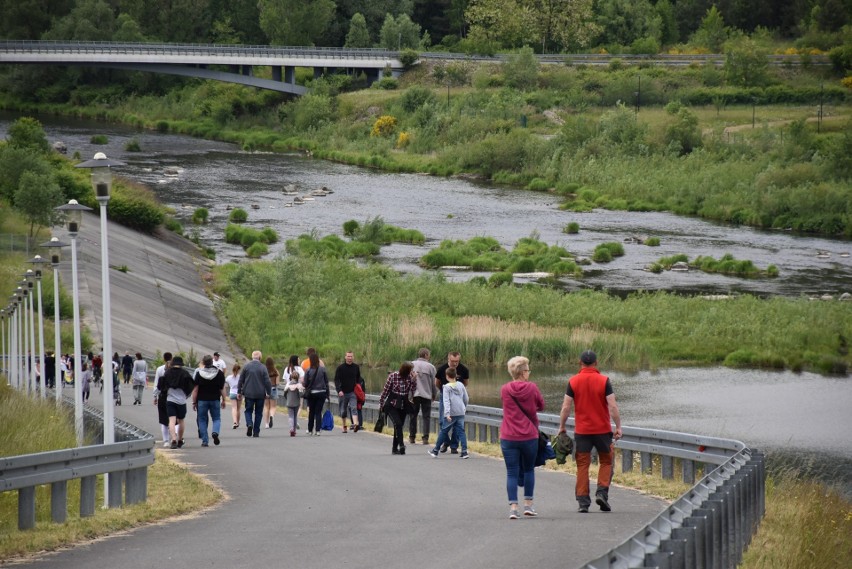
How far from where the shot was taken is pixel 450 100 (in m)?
122

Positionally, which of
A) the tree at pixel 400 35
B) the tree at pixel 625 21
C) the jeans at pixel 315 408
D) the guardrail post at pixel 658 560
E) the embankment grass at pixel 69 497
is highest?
the tree at pixel 625 21

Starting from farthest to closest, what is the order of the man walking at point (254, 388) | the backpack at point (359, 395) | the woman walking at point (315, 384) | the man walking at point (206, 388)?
the backpack at point (359, 395) < the woman walking at point (315, 384) < the man walking at point (254, 388) < the man walking at point (206, 388)

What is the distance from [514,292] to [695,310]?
23.7 ft

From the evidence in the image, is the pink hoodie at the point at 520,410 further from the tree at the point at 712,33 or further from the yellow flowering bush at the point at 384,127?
the tree at the point at 712,33

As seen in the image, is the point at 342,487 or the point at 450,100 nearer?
the point at 342,487

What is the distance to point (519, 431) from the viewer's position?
15648mm

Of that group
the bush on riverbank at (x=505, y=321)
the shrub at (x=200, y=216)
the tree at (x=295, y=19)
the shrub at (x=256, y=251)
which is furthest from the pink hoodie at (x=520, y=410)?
the tree at (x=295, y=19)

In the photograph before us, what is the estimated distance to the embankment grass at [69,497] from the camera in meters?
14.0

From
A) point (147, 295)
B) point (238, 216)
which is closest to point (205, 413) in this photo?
point (147, 295)

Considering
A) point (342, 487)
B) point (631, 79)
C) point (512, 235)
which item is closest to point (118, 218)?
point (512, 235)

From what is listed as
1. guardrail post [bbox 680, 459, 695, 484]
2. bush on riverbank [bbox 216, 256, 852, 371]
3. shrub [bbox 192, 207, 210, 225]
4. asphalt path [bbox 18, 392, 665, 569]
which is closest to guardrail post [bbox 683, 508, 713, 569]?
asphalt path [bbox 18, 392, 665, 569]

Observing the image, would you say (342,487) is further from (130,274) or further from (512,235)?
(512,235)

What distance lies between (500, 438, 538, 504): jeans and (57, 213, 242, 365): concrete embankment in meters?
29.2

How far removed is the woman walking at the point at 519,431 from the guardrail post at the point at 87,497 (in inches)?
183
